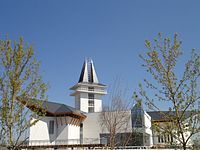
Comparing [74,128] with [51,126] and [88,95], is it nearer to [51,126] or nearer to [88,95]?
[51,126]

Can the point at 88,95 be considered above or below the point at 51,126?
above

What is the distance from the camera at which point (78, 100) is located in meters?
39.5

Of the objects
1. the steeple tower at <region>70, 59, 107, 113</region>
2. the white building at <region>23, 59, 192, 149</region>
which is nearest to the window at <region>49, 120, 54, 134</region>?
the white building at <region>23, 59, 192, 149</region>

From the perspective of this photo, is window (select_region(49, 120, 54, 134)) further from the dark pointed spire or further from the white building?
the dark pointed spire

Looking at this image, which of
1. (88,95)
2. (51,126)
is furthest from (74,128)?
(88,95)

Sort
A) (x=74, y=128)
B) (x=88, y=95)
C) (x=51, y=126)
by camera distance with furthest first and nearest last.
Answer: (x=88, y=95) → (x=74, y=128) → (x=51, y=126)

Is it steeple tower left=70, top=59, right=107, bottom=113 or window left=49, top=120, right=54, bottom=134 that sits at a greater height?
steeple tower left=70, top=59, right=107, bottom=113

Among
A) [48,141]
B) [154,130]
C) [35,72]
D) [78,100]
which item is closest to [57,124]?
[48,141]

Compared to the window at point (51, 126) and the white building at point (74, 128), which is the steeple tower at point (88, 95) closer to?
the white building at point (74, 128)

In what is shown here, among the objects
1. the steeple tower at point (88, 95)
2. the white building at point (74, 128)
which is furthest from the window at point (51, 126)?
the steeple tower at point (88, 95)

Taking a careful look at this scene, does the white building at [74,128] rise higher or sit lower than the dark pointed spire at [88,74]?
lower

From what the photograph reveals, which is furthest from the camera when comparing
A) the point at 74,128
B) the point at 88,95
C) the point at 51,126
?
the point at 88,95

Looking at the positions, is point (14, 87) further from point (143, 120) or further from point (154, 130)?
point (143, 120)

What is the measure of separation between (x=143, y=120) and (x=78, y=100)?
13448 mm
